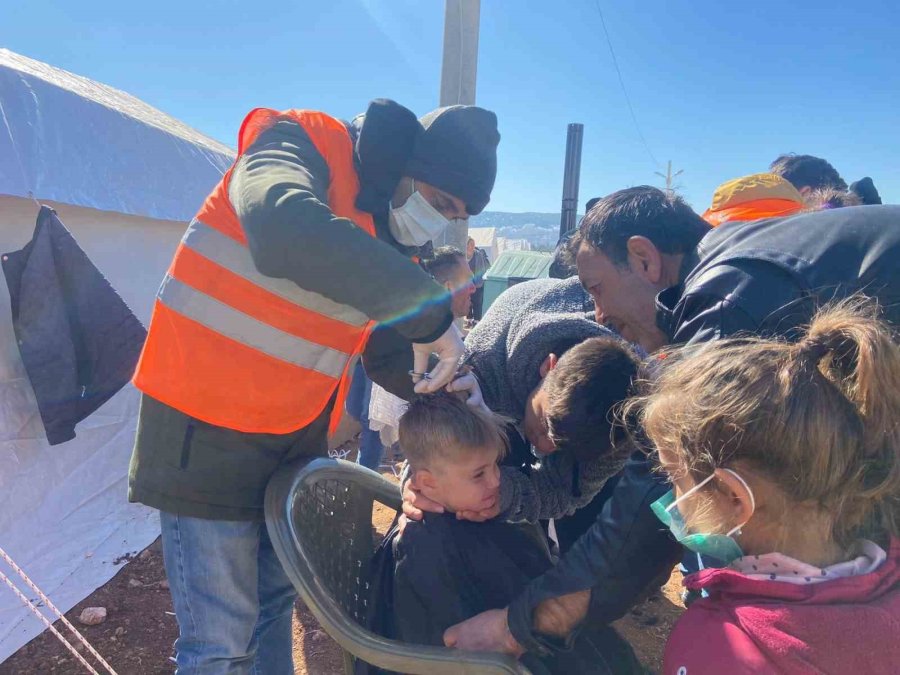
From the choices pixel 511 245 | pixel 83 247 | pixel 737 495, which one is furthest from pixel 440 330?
pixel 511 245

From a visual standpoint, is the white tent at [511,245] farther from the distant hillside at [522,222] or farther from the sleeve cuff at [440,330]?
the distant hillside at [522,222]

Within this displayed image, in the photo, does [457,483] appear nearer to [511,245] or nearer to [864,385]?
[864,385]

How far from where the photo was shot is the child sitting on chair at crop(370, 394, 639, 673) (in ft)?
4.58

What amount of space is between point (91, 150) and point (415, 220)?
2.56 metres

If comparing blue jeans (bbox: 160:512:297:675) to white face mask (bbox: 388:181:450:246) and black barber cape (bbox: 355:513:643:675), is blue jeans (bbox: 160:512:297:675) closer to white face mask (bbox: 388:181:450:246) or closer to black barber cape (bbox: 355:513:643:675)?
black barber cape (bbox: 355:513:643:675)

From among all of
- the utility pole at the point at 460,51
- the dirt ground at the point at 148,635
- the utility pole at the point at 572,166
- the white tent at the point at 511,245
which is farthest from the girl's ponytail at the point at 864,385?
the white tent at the point at 511,245

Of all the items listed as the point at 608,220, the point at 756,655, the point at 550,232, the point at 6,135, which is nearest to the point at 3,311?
the point at 6,135

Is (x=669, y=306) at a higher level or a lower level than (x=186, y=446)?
higher

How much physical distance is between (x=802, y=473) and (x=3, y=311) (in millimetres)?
3263

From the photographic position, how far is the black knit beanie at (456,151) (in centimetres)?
146

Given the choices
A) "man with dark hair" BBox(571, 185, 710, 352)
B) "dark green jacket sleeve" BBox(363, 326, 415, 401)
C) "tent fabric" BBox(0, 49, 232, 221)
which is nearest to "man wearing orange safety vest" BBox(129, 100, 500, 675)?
"dark green jacket sleeve" BBox(363, 326, 415, 401)

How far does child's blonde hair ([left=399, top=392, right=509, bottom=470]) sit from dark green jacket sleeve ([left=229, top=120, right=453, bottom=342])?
443 millimetres

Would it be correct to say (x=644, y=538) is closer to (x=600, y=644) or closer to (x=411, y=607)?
(x=600, y=644)

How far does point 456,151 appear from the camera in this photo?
1.47 metres
